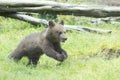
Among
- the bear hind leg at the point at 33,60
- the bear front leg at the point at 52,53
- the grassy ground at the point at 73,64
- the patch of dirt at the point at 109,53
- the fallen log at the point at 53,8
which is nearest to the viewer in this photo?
the grassy ground at the point at 73,64

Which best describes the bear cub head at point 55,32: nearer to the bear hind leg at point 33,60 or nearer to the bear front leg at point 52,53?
the bear front leg at point 52,53

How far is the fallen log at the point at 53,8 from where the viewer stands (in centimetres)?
958

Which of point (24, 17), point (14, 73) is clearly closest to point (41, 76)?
point (14, 73)

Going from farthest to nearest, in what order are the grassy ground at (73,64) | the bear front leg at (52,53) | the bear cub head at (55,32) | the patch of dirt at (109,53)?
the patch of dirt at (109,53) < the bear cub head at (55,32) < the bear front leg at (52,53) < the grassy ground at (73,64)

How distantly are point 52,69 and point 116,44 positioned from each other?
6.02 feet

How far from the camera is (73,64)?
7.53 meters

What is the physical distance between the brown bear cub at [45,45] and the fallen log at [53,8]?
2134 millimetres

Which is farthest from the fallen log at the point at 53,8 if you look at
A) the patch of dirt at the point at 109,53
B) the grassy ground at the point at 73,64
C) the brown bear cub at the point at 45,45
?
the brown bear cub at the point at 45,45

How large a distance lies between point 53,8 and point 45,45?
260 centimetres

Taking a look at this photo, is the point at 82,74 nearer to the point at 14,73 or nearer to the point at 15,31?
the point at 14,73

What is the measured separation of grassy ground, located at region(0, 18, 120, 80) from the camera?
6625 millimetres

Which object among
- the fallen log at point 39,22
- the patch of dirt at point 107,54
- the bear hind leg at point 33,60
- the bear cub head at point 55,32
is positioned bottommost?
the fallen log at point 39,22

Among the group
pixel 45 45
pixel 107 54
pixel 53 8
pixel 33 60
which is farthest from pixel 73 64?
pixel 53 8

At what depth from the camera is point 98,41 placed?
9086 millimetres
